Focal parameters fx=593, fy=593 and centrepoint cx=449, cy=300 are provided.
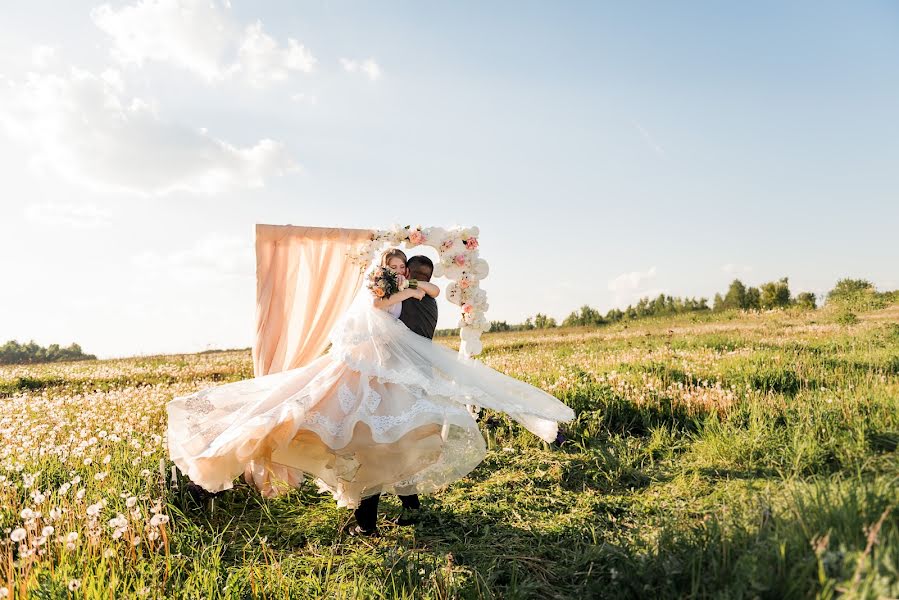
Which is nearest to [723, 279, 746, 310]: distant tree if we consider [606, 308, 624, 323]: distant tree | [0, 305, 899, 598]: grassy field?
[606, 308, 624, 323]: distant tree

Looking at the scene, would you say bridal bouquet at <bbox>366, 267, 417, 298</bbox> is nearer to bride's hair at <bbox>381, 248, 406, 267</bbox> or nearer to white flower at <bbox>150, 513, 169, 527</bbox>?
bride's hair at <bbox>381, 248, 406, 267</bbox>

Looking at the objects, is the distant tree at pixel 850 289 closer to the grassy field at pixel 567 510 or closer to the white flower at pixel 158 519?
the grassy field at pixel 567 510

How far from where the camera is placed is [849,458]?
6.13m

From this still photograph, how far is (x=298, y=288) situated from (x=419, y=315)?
6.69 ft

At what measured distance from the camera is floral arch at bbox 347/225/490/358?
7250 mm

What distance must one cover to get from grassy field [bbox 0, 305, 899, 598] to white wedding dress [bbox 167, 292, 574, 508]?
2.24 feet

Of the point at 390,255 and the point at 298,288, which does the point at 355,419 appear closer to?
the point at 390,255

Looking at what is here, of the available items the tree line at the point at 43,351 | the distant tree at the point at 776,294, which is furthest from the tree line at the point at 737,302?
the tree line at the point at 43,351

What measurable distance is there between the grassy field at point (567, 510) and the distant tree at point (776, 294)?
41097 millimetres

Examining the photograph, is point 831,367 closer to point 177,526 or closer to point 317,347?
point 317,347

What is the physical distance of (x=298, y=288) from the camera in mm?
7801

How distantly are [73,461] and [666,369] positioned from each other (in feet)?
33.2

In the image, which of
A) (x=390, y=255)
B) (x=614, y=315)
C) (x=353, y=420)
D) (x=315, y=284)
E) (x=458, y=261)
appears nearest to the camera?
(x=353, y=420)

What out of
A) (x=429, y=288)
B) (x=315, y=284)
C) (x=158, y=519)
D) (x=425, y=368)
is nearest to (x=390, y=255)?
(x=429, y=288)
